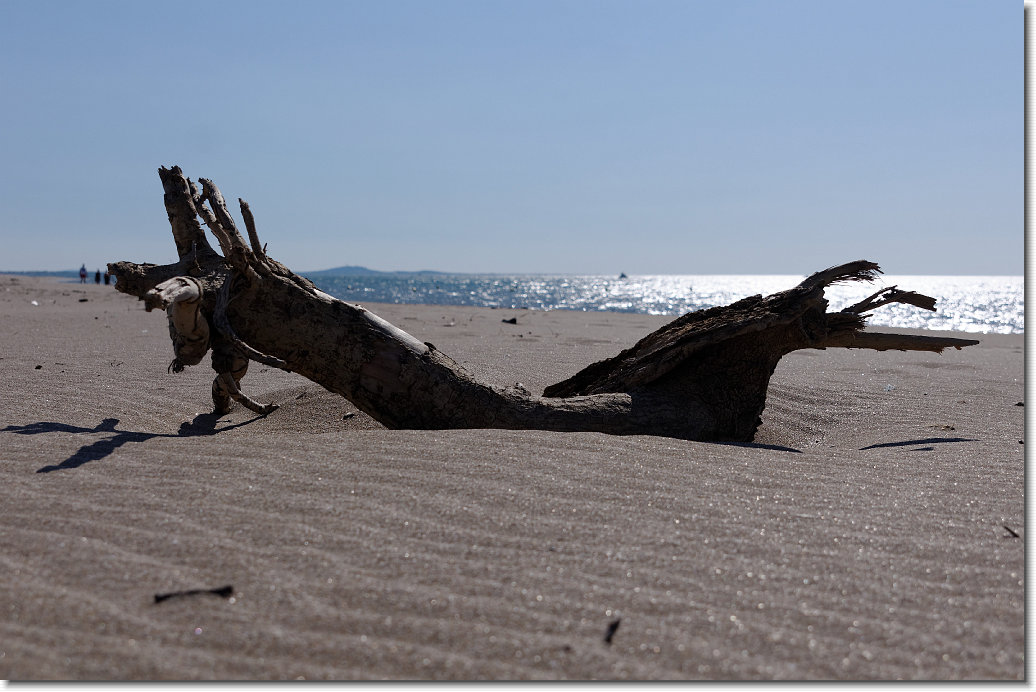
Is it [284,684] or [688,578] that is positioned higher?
[688,578]

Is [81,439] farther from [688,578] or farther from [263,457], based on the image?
[688,578]

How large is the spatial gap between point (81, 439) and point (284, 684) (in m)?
2.74

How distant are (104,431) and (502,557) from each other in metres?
3.01

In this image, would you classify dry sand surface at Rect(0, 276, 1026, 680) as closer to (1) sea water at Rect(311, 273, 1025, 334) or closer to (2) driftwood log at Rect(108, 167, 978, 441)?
(2) driftwood log at Rect(108, 167, 978, 441)

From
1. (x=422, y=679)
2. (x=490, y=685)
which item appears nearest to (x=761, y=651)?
(x=490, y=685)

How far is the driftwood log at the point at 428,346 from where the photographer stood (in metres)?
4.40

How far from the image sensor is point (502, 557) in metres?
2.49

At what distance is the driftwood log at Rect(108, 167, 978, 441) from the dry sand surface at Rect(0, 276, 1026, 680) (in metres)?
0.68

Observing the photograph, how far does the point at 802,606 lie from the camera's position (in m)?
2.21

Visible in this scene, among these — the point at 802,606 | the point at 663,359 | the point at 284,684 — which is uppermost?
the point at 663,359

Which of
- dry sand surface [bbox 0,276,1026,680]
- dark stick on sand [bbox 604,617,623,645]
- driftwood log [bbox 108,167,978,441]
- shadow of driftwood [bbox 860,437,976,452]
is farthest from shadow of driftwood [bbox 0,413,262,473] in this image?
shadow of driftwood [bbox 860,437,976,452]

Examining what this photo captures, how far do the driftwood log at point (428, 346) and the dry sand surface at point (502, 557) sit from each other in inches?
26.8

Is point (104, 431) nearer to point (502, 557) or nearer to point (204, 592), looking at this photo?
point (204, 592)

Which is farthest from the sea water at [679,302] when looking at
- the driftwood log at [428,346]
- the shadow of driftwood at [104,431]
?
the shadow of driftwood at [104,431]
